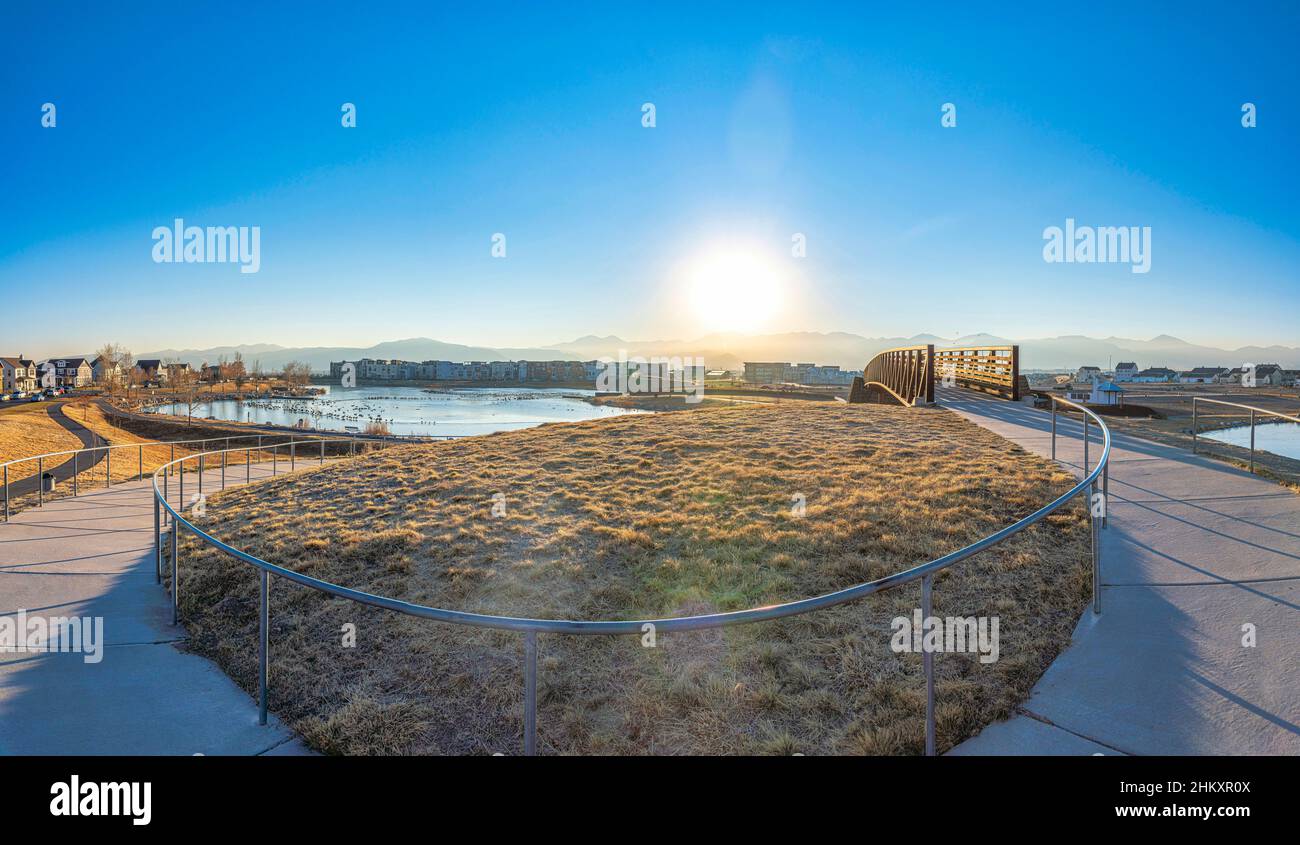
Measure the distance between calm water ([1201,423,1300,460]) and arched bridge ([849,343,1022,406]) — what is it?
18.8ft

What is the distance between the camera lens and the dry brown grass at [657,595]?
377cm

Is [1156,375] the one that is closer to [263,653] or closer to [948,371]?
[948,371]

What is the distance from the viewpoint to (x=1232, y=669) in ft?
11.5

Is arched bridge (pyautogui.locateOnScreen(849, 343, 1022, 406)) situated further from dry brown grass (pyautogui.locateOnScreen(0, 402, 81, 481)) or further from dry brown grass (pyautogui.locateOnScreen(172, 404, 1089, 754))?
dry brown grass (pyautogui.locateOnScreen(0, 402, 81, 481))

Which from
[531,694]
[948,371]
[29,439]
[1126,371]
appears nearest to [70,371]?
[29,439]

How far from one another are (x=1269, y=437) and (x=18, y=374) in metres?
168

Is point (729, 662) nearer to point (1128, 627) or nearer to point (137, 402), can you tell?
point (1128, 627)

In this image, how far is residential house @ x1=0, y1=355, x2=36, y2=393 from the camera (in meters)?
112

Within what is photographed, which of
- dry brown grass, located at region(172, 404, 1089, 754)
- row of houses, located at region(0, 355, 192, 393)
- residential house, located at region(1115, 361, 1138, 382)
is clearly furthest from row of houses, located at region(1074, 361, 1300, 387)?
row of houses, located at region(0, 355, 192, 393)

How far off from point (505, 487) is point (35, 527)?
24.6ft

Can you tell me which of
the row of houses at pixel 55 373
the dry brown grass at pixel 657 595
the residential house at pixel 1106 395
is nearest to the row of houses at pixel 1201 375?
the residential house at pixel 1106 395

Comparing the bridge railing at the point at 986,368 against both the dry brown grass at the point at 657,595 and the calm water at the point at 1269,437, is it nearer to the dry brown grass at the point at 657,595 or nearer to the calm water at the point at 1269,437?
the calm water at the point at 1269,437

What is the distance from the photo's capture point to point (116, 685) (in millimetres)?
4285
